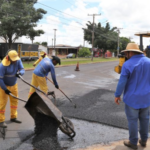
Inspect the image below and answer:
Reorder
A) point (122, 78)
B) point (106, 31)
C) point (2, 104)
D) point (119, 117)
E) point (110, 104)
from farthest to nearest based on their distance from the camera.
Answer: point (106, 31), point (110, 104), point (119, 117), point (2, 104), point (122, 78)

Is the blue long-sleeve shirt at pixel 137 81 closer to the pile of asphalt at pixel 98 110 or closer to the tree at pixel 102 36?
the pile of asphalt at pixel 98 110

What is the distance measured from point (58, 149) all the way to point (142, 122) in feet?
4.75

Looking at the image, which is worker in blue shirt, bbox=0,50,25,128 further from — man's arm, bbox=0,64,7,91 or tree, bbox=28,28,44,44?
tree, bbox=28,28,44,44

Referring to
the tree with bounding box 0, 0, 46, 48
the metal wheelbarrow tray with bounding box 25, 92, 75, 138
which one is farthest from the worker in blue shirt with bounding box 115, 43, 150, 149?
the tree with bounding box 0, 0, 46, 48

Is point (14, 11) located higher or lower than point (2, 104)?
higher

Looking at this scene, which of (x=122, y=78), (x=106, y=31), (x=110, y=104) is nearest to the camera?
(x=122, y=78)

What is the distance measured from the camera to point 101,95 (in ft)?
24.8

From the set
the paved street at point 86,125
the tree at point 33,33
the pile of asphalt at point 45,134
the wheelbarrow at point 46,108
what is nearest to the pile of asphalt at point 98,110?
the paved street at point 86,125

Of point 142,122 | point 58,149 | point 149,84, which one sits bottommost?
point 58,149

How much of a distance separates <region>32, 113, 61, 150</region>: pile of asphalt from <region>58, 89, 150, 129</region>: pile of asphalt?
1.37 m

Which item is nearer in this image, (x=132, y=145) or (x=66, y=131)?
(x=132, y=145)

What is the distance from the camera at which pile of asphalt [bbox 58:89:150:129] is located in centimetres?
489

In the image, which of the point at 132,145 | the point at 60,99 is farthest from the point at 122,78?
the point at 60,99

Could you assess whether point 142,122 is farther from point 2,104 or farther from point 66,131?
point 2,104
